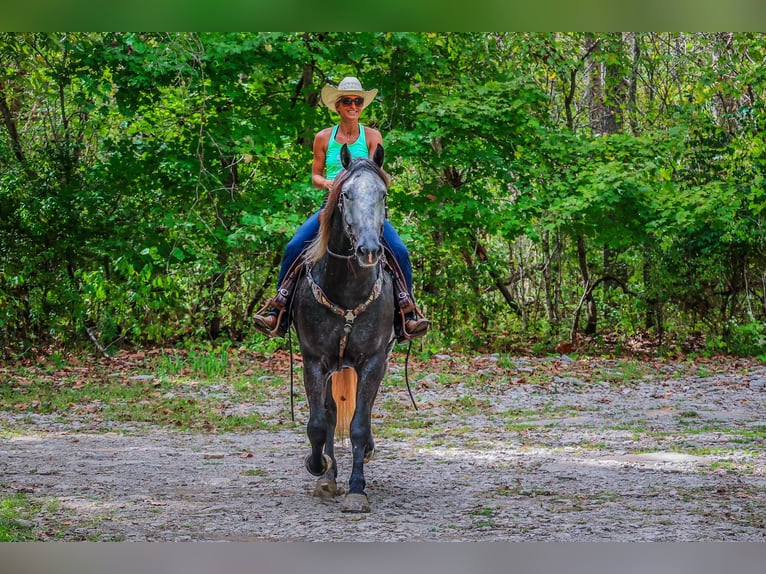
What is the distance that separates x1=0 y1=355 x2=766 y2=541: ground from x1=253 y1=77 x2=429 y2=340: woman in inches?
49.8

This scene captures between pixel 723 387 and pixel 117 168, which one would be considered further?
pixel 117 168

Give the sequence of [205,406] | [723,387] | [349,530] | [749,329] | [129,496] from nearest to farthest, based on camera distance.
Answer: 1. [349,530]
2. [129,496]
3. [205,406]
4. [723,387]
5. [749,329]

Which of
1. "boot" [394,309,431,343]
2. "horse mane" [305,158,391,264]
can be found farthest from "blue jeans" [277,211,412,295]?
"horse mane" [305,158,391,264]

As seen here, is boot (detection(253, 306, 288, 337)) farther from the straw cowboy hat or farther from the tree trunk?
the tree trunk

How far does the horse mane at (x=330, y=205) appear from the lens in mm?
5906

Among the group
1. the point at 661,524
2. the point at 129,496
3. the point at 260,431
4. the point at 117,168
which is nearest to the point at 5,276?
the point at 117,168

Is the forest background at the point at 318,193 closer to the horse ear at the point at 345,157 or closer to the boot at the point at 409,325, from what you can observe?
the boot at the point at 409,325

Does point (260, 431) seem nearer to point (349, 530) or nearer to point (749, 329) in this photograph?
point (349, 530)

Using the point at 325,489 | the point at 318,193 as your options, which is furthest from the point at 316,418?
the point at 318,193

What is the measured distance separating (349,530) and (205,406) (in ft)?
20.5

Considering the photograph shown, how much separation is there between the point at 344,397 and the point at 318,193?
732 centimetres

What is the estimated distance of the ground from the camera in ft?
18.4

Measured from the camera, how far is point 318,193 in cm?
1384

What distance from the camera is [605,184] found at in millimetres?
14414
